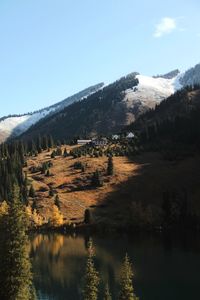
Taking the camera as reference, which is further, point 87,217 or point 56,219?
point 87,217

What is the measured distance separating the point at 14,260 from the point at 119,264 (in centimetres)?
7271

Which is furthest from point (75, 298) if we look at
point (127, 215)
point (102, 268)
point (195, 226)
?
point (127, 215)

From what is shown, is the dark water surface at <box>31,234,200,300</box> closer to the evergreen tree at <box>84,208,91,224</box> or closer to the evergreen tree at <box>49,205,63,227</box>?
the evergreen tree at <box>49,205,63,227</box>

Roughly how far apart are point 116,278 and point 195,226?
2936 inches

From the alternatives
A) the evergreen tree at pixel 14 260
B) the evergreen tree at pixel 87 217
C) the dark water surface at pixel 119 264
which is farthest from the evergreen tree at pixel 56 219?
the evergreen tree at pixel 14 260

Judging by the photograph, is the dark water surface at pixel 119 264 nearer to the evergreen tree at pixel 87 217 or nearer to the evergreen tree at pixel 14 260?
the evergreen tree at pixel 87 217

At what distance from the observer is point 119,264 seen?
11850 cm

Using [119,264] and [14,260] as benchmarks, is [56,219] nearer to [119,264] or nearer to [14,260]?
[119,264]

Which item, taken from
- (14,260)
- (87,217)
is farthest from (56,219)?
(14,260)

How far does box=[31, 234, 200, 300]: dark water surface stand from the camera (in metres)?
94.2

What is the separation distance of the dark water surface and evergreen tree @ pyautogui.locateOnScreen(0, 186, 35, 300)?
41.8 metres

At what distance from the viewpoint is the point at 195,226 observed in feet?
563

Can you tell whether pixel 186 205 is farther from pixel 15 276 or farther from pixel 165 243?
pixel 15 276

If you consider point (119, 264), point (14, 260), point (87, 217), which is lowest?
point (119, 264)
